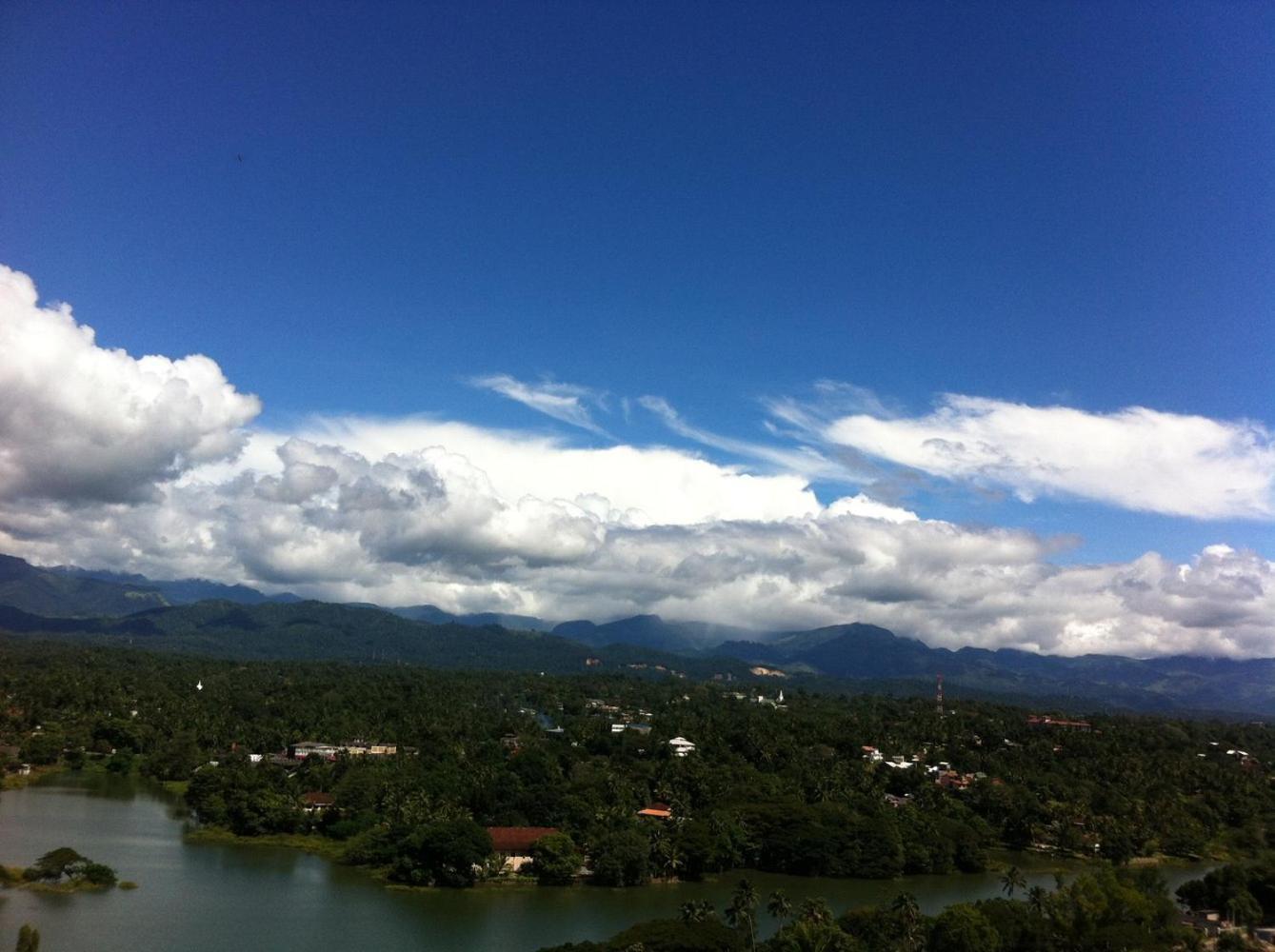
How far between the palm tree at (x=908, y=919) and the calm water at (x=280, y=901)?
7196mm

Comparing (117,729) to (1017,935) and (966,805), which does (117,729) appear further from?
(1017,935)

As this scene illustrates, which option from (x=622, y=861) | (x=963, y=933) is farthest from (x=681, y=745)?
(x=963, y=933)

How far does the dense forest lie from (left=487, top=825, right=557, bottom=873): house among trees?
66.8 inches

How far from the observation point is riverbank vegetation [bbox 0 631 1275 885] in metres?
47.8

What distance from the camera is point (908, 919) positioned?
31.3m

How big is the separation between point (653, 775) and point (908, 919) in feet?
107

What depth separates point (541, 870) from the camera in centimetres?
4394

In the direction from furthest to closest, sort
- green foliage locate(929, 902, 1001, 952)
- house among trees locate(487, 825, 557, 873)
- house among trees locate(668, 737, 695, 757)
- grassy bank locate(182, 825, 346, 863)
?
house among trees locate(668, 737, 695, 757) → grassy bank locate(182, 825, 346, 863) → house among trees locate(487, 825, 557, 873) → green foliage locate(929, 902, 1001, 952)

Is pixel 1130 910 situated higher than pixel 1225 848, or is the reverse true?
pixel 1130 910

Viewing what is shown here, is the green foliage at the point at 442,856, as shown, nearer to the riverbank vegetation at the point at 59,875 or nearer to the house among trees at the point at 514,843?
the house among trees at the point at 514,843

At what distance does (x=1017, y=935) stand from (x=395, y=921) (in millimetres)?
22381

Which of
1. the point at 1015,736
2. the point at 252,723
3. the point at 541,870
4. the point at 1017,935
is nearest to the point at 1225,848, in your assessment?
the point at 1015,736

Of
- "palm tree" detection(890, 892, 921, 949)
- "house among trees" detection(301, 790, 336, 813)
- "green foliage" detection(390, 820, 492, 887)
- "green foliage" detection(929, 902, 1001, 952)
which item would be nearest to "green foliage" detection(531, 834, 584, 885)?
"green foliage" detection(390, 820, 492, 887)

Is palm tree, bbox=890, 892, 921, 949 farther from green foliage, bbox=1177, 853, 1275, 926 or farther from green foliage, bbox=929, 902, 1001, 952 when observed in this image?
green foliage, bbox=1177, 853, 1275, 926
